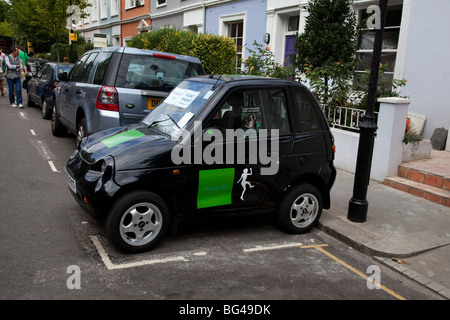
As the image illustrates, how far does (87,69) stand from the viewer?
805 cm

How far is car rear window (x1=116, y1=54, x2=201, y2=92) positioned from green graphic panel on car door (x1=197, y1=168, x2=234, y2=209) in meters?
3.26

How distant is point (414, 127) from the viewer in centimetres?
898

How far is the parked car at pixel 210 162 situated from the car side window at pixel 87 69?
321 centimetres

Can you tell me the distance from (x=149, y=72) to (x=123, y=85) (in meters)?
0.54

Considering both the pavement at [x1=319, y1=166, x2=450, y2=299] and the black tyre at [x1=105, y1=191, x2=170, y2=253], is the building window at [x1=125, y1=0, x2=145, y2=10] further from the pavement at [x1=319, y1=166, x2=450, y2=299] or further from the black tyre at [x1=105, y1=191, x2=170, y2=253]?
the black tyre at [x1=105, y1=191, x2=170, y2=253]

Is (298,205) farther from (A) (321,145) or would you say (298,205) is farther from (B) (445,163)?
(B) (445,163)

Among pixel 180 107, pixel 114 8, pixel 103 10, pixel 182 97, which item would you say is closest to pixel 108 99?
pixel 182 97

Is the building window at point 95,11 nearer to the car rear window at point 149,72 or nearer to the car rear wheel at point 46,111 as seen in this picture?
the car rear wheel at point 46,111

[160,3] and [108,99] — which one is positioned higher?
[160,3]

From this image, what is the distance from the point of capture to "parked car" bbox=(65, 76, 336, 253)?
4133mm

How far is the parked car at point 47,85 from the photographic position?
39.7 ft

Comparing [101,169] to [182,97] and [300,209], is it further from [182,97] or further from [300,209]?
[300,209]

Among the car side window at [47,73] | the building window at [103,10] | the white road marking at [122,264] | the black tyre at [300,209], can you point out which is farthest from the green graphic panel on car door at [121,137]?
the building window at [103,10]
